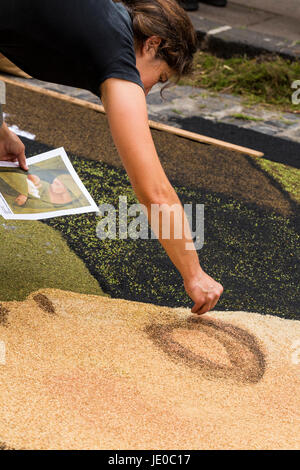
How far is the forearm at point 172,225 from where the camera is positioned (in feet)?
5.79

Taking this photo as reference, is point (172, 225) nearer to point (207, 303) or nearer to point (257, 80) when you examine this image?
point (207, 303)

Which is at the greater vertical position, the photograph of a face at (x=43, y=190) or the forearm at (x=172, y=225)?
the forearm at (x=172, y=225)

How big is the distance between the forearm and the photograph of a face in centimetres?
59

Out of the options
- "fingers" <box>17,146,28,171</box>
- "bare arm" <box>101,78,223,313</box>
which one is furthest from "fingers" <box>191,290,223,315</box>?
"fingers" <box>17,146,28,171</box>

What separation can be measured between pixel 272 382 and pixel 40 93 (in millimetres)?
3209

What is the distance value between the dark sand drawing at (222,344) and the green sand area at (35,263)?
370 millimetres

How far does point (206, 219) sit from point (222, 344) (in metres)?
1.06

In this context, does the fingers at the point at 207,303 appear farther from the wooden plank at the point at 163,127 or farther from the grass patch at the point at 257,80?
the grass patch at the point at 257,80

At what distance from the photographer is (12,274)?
239 centimetres

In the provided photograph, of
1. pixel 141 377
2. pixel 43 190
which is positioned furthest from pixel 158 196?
pixel 43 190

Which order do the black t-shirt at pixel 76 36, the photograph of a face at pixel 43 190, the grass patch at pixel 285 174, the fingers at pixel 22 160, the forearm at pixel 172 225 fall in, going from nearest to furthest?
1. the black t-shirt at pixel 76 36
2. the forearm at pixel 172 225
3. the photograph of a face at pixel 43 190
4. the fingers at pixel 22 160
5. the grass patch at pixel 285 174

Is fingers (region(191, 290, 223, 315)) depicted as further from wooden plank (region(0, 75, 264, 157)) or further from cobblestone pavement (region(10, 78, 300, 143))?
cobblestone pavement (region(10, 78, 300, 143))

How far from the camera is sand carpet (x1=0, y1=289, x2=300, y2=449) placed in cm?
167

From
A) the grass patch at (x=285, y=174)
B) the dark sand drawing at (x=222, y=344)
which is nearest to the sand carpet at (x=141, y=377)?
the dark sand drawing at (x=222, y=344)
